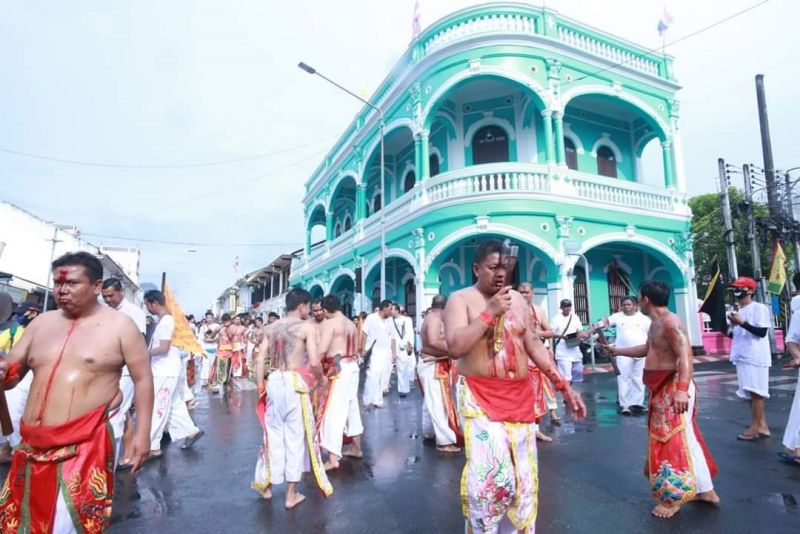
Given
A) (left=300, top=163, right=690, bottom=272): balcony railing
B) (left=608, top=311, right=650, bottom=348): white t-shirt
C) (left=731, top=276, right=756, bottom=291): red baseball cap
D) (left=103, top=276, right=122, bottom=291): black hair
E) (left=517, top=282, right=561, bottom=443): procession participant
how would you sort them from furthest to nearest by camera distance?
(left=300, top=163, right=690, bottom=272): balcony railing < (left=608, top=311, right=650, bottom=348): white t-shirt < (left=517, top=282, right=561, bottom=443): procession participant < (left=731, top=276, right=756, bottom=291): red baseball cap < (left=103, top=276, right=122, bottom=291): black hair

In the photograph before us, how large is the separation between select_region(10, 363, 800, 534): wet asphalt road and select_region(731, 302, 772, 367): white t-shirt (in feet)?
2.98

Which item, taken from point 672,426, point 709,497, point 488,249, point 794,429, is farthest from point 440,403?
point 488,249

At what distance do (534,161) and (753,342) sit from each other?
9.67 metres

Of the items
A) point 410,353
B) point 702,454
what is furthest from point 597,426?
point 410,353

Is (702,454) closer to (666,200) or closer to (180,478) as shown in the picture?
(180,478)

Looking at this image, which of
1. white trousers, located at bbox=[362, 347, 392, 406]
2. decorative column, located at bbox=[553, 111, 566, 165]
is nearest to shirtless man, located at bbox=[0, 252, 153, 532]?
white trousers, located at bbox=[362, 347, 392, 406]

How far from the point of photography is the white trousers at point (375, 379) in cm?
887

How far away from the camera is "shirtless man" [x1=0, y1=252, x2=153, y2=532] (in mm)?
2285

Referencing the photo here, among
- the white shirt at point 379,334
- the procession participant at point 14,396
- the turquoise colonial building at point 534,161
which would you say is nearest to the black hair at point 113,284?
the procession participant at point 14,396

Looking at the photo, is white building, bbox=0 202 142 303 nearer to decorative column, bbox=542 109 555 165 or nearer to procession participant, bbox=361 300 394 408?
procession participant, bbox=361 300 394 408

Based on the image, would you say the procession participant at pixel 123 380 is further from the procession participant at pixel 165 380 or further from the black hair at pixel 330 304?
the black hair at pixel 330 304

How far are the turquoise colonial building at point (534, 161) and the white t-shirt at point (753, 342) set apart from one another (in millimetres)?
7297

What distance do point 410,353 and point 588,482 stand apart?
6.33 m

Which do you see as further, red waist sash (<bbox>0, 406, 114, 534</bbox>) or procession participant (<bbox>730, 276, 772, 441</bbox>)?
procession participant (<bbox>730, 276, 772, 441</bbox>)
